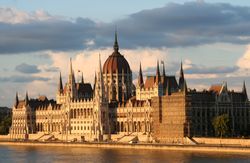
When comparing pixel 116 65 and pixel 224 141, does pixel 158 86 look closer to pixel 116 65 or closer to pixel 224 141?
pixel 116 65

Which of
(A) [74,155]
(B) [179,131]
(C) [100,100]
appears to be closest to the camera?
(A) [74,155]

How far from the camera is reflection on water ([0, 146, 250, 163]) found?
399ft

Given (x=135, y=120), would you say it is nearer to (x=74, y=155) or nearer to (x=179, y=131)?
(x=179, y=131)

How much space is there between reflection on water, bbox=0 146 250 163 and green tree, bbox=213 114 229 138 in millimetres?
13893

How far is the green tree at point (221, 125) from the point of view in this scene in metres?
150

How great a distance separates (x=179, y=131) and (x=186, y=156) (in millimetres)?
28580

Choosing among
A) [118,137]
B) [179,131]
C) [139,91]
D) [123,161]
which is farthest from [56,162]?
[139,91]

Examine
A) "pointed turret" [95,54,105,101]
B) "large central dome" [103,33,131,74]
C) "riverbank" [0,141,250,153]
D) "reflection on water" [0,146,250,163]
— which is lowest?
"reflection on water" [0,146,250,163]

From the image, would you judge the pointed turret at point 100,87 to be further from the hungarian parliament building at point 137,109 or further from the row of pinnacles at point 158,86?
the row of pinnacles at point 158,86

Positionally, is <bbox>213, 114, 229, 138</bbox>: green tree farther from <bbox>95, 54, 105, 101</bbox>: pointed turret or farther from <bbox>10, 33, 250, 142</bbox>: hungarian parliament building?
<bbox>95, 54, 105, 101</bbox>: pointed turret

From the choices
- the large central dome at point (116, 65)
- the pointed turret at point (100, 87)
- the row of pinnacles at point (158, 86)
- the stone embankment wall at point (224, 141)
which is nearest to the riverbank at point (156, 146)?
the stone embankment wall at point (224, 141)

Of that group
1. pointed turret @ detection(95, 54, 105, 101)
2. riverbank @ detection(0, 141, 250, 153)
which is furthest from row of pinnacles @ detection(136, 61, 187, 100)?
riverbank @ detection(0, 141, 250, 153)

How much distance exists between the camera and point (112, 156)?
134 m

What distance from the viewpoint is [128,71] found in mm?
199250
